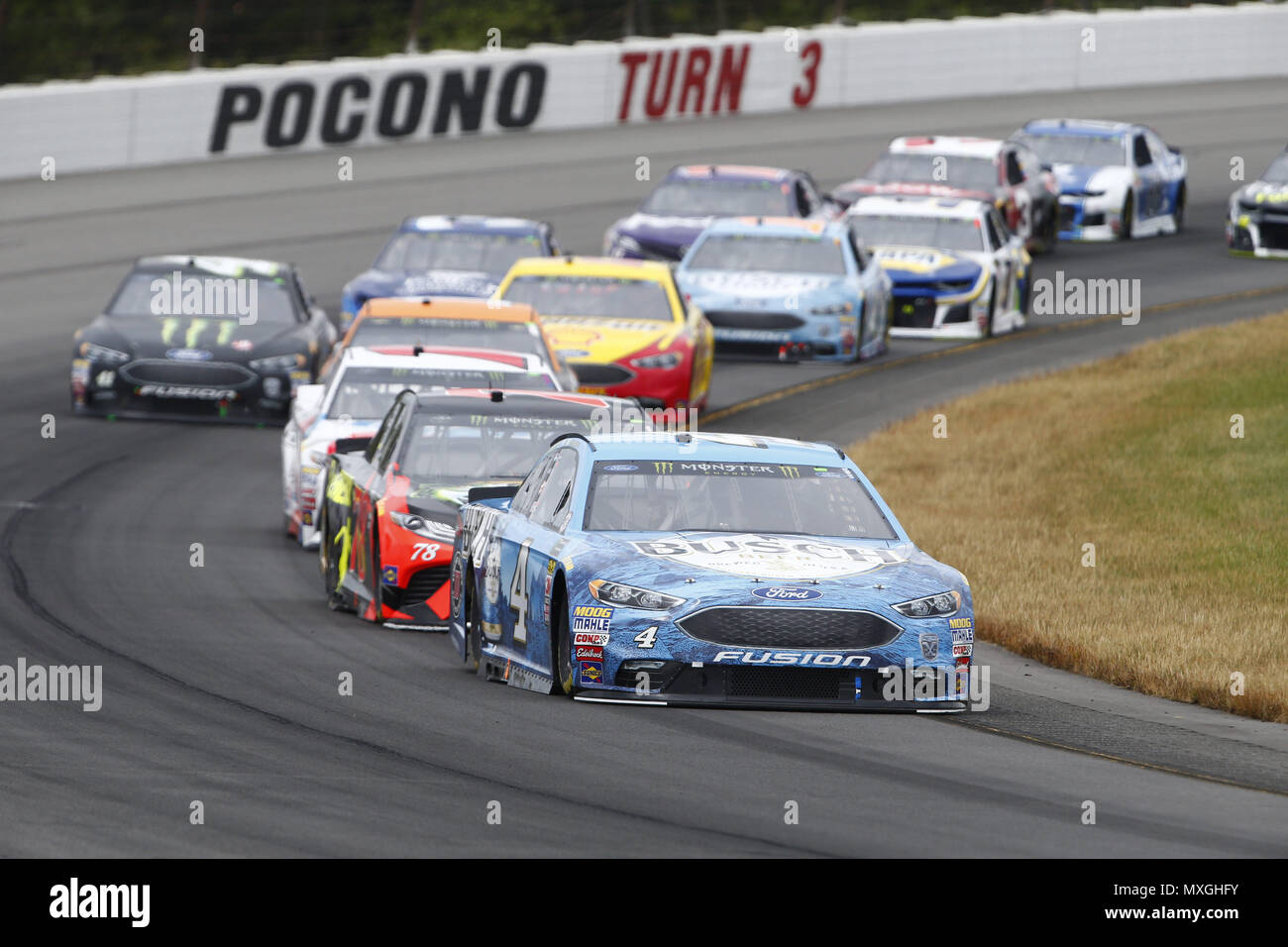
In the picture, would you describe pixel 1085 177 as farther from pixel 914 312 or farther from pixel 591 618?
pixel 591 618

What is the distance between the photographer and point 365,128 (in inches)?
1580

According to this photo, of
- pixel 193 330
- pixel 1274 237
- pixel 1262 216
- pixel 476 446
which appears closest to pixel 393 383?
pixel 476 446

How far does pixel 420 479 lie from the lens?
14.9m

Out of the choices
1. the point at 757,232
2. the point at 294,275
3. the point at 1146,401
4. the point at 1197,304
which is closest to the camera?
the point at 1146,401

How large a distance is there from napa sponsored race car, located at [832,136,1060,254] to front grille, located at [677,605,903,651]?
2299 cm

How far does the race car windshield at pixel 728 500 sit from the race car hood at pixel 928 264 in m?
17.5

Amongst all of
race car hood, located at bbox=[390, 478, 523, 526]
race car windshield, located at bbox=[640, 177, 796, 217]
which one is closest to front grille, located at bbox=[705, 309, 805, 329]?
race car windshield, located at bbox=[640, 177, 796, 217]

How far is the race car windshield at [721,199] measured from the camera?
3231 centimetres

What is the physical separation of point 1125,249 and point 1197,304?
484 centimetres

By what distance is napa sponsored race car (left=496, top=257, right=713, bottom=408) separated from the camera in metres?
23.1

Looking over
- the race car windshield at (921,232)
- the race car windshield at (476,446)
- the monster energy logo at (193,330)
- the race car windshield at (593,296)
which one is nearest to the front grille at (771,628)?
the race car windshield at (476,446)
